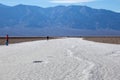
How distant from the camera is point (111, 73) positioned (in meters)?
11.8

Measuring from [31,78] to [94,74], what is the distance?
8.11 feet

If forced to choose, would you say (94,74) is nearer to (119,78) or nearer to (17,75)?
(119,78)

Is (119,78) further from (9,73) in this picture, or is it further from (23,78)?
(9,73)

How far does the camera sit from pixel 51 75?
1123 centimetres

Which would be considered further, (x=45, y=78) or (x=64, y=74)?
(x=64, y=74)

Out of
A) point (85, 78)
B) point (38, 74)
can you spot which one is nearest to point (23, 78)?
point (38, 74)

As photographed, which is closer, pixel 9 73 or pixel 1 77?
pixel 1 77

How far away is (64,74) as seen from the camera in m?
11.4

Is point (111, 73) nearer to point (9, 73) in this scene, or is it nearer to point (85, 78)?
point (85, 78)

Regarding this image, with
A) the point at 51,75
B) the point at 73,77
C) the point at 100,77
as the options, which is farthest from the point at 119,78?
the point at 51,75

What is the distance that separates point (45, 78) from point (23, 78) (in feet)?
2.44

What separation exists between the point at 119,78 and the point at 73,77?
5.22 feet

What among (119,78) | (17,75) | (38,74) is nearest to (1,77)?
(17,75)

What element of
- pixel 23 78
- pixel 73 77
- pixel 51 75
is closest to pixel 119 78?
pixel 73 77
